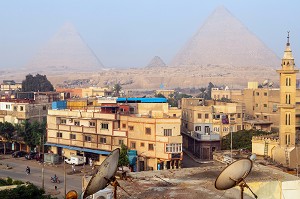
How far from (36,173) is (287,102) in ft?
55.0

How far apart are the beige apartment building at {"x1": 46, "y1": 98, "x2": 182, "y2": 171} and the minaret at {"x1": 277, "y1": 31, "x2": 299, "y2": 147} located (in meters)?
6.35

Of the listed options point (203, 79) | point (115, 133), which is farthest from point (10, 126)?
point (203, 79)

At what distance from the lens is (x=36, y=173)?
30109mm

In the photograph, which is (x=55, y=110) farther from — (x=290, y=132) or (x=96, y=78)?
(x=96, y=78)

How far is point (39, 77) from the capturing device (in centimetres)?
7356

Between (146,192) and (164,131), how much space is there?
15118 mm

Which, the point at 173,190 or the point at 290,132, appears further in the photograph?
the point at 290,132

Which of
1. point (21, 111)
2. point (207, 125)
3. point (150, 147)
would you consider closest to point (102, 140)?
point (150, 147)

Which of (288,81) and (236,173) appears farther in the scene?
(288,81)

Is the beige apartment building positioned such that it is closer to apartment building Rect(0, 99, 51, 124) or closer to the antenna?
apartment building Rect(0, 99, 51, 124)

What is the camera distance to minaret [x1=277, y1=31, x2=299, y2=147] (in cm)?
2741

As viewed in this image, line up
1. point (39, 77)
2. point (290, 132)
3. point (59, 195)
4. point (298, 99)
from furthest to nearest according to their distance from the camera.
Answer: point (39, 77) → point (298, 99) → point (290, 132) → point (59, 195)

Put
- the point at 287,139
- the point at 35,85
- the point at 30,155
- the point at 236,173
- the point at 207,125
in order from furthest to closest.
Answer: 1. the point at 35,85
2. the point at 207,125
3. the point at 30,155
4. the point at 287,139
5. the point at 236,173

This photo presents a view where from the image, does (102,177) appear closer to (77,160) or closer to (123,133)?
(123,133)
